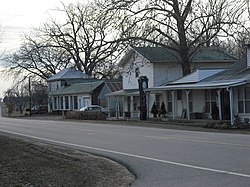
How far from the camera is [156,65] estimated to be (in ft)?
163

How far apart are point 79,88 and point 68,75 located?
1068 cm

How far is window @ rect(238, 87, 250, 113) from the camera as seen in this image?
34469 mm

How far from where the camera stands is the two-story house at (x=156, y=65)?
49.5m

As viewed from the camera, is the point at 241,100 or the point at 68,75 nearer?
the point at 241,100

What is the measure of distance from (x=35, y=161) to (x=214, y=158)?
5146 mm

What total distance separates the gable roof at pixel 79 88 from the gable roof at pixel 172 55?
1388cm

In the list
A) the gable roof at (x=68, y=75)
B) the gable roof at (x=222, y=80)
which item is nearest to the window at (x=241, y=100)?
the gable roof at (x=222, y=80)

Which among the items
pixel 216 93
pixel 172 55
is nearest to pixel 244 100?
pixel 216 93

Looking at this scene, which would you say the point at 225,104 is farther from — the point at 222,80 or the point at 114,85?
the point at 114,85

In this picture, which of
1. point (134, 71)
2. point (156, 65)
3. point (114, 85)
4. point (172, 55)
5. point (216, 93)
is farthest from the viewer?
point (114, 85)

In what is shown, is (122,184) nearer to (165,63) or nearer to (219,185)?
(219,185)

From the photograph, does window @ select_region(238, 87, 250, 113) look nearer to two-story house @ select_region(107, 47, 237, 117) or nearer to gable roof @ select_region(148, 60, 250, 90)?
gable roof @ select_region(148, 60, 250, 90)

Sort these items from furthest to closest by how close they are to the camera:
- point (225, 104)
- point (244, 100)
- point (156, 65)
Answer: point (156, 65), point (225, 104), point (244, 100)

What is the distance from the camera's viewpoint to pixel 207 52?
5422 centimetres
